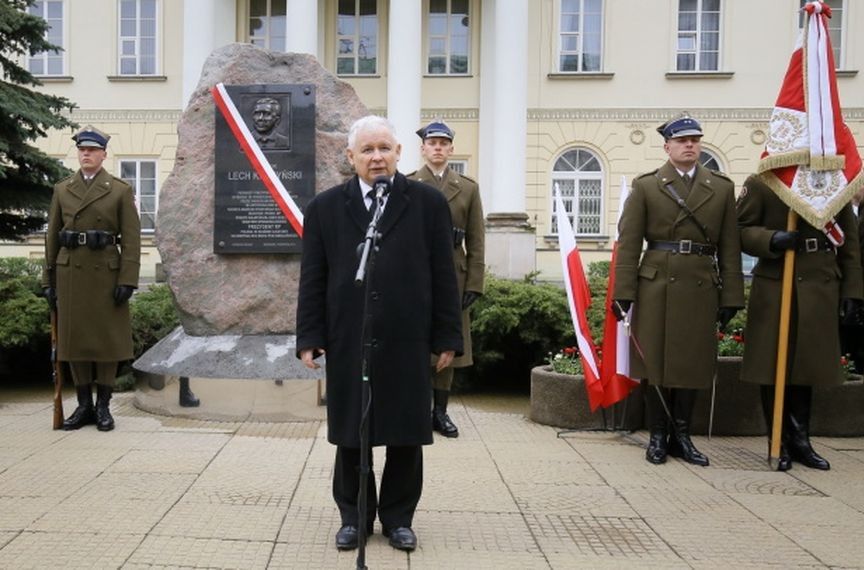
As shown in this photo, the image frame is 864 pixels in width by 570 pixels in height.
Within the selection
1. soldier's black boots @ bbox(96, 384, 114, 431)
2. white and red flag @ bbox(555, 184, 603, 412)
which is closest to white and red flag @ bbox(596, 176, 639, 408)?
white and red flag @ bbox(555, 184, 603, 412)

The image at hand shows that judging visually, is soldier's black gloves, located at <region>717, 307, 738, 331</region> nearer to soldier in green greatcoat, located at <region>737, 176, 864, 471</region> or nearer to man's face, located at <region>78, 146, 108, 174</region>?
soldier in green greatcoat, located at <region>737, 176, 864, 471</region>

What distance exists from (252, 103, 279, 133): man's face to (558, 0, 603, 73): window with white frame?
16795mm

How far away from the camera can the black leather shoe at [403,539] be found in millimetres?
3643

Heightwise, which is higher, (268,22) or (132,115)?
(268,22)

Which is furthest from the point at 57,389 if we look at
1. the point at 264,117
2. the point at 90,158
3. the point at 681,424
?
the point at 681,424

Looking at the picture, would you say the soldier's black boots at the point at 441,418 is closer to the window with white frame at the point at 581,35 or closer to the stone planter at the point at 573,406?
the stone planter at the point at 573,406

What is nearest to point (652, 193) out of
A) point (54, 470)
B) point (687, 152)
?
point (687, 152)

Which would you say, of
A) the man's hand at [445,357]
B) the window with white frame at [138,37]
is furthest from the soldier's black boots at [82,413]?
the window with white frame at [138,37]

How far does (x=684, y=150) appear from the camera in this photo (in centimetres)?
535

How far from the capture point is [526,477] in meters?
4.97

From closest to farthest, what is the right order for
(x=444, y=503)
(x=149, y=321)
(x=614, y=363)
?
1. (x=444, y=503)
2. (x=614, y=363)
3. (x=149, y=321)

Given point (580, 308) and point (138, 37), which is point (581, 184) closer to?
point (138, 37)

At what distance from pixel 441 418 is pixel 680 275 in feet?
6.66

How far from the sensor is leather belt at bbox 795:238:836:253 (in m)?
5.37
